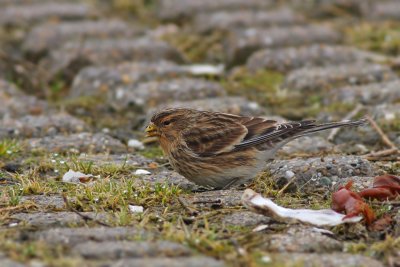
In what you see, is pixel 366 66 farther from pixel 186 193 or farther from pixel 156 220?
pixel 156 220

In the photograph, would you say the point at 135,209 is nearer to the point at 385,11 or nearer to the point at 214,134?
the point at 214,134

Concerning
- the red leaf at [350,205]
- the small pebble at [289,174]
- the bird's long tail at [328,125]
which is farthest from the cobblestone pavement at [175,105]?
the bird's long tail at [328,125]

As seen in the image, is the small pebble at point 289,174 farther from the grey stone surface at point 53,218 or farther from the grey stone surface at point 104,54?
the grey stone surface at point 104,54

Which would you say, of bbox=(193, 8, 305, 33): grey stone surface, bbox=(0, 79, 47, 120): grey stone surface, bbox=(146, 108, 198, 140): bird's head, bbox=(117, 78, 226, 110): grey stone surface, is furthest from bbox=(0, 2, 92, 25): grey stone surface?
bbox=(146, 108, 198, 140): bird's head

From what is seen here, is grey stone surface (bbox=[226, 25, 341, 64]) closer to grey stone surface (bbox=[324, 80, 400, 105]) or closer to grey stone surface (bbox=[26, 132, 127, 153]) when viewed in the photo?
grey stone surface (bbox=[324, 80, 400, 105])

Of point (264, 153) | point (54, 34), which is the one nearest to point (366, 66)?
point (264, 153)

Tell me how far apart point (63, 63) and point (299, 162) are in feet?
Result: 14.5

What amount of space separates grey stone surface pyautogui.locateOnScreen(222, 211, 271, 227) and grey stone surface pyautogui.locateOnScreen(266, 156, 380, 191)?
0.87 metres

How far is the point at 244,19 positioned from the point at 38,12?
281cm

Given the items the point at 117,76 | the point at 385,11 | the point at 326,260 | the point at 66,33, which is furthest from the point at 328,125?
the point at 385,11

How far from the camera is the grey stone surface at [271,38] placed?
33.3 feet

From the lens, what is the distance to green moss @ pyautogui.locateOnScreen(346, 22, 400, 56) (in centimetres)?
1026

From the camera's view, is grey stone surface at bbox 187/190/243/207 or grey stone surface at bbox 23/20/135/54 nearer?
grey stone surface at bbox 187/190/243/207

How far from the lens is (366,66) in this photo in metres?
9.03
